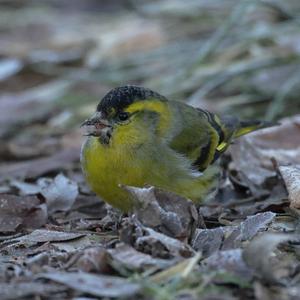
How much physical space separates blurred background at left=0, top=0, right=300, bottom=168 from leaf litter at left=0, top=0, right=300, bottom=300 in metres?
0.02

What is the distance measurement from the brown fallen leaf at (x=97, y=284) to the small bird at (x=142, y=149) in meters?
1.12

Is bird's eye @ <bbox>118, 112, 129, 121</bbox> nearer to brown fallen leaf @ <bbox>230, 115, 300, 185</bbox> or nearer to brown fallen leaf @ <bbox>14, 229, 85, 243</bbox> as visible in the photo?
brown fallen leaf @ <bbox>14, 229, 85, 243</bbox>

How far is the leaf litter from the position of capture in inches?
133

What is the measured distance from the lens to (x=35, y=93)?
334 inches

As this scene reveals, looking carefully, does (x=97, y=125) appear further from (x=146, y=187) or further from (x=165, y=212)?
(x=165, y=212)

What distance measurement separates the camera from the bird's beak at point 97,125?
4.70 m

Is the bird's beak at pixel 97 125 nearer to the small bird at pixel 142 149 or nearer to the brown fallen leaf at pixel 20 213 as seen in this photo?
the small bird at pixel 142 149

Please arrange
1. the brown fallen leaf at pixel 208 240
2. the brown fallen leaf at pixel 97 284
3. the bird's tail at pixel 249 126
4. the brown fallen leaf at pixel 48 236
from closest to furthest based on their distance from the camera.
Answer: the brown fallen leaf at pixel 97 284
the brown fallen leaf at pixel 208 240
the brown fallen leaf at pixel 48 236
the bird's tail at pixel 249 126

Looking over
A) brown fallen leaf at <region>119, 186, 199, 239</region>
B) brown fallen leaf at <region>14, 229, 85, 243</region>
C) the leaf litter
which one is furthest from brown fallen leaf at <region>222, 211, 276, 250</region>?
brown fallen leaf at <region>14, 229, 85, 243</region>

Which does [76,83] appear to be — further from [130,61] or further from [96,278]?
[96,278]

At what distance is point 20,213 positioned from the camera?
4.97 metres

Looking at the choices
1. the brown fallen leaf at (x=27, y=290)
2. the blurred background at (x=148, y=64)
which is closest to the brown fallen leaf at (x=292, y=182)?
the brown fallen leaf at (x=27, y=290)

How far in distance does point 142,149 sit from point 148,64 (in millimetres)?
4212

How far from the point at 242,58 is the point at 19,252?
14.5 ft
